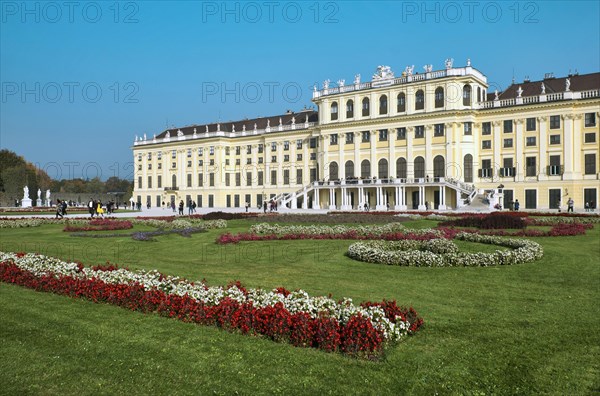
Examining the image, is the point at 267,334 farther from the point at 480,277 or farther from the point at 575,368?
the point at 480,277

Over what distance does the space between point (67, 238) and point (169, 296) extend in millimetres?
16541

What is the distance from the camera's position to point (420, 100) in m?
65.2

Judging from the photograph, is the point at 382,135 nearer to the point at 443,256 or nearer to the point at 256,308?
the point at 443,256

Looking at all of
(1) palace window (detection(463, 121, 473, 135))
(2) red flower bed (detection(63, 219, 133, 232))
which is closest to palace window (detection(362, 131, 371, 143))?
(1) palace window (detection(463, 121, 473, 135))

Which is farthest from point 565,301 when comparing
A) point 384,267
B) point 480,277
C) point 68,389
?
point 68,389

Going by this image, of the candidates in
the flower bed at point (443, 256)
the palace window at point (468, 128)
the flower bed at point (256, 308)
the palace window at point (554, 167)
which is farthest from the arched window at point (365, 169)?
the flower bed at point (256, 308)

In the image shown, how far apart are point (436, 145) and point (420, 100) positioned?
21.1 ft

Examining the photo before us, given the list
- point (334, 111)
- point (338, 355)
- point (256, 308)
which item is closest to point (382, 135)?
point (334, 111)

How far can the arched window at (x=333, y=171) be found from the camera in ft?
240

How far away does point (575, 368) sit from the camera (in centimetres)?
683

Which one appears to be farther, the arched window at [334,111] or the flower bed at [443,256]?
the arched window at [334,111]

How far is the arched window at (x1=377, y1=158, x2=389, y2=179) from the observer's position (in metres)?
68.6

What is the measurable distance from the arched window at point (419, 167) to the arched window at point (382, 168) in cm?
435

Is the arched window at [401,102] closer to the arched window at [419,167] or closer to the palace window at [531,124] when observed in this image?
the arched window at [419,167]
